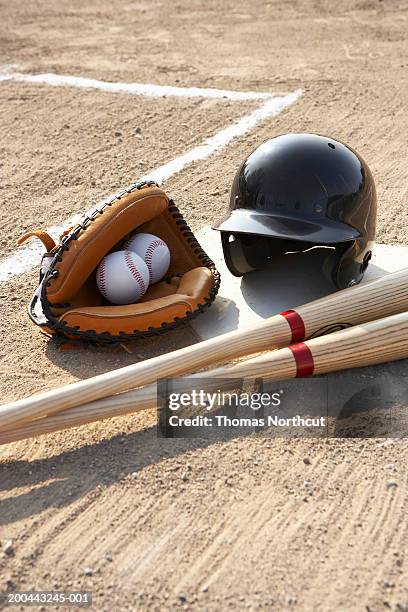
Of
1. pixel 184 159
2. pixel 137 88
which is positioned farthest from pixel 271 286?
pixel 137 88

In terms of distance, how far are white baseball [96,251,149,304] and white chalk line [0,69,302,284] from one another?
723mm

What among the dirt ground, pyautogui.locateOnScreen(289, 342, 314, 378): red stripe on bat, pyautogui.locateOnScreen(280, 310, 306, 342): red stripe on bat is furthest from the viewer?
pyautogui.locateOnScreen(280, 310, 306, 342): red stripe on bat

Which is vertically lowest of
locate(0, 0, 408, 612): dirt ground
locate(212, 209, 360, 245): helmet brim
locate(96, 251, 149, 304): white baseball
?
locate(0, 0, 408, 612): dirt ground

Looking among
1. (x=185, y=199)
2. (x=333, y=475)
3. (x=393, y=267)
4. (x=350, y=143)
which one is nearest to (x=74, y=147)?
(x=185, y=199)

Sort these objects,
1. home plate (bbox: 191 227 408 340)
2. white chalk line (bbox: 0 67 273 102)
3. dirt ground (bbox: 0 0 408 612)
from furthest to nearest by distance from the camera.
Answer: white chalk line (bbox: 0 67 273 102), home plate (bbox: 191 227 408 340), dirt ground (bbox: 0 0 408 612)

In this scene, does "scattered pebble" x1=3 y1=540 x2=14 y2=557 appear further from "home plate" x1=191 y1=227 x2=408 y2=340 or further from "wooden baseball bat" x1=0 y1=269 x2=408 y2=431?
"home plate" x1=191 y1=227 x2=408 y2=340

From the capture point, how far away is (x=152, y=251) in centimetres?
362

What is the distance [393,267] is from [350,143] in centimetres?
169

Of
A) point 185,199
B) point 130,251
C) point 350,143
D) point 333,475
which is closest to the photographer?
point 333,475

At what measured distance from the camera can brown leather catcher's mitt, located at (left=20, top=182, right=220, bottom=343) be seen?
3.29 m

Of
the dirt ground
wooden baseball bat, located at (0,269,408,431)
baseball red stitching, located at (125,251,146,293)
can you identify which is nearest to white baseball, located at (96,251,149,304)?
baseball red stitching, located at (125,251,146,293)

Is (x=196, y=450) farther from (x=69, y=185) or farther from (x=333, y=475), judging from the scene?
(x=69, y=185)

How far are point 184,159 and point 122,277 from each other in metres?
2.01

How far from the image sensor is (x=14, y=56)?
761 cm
